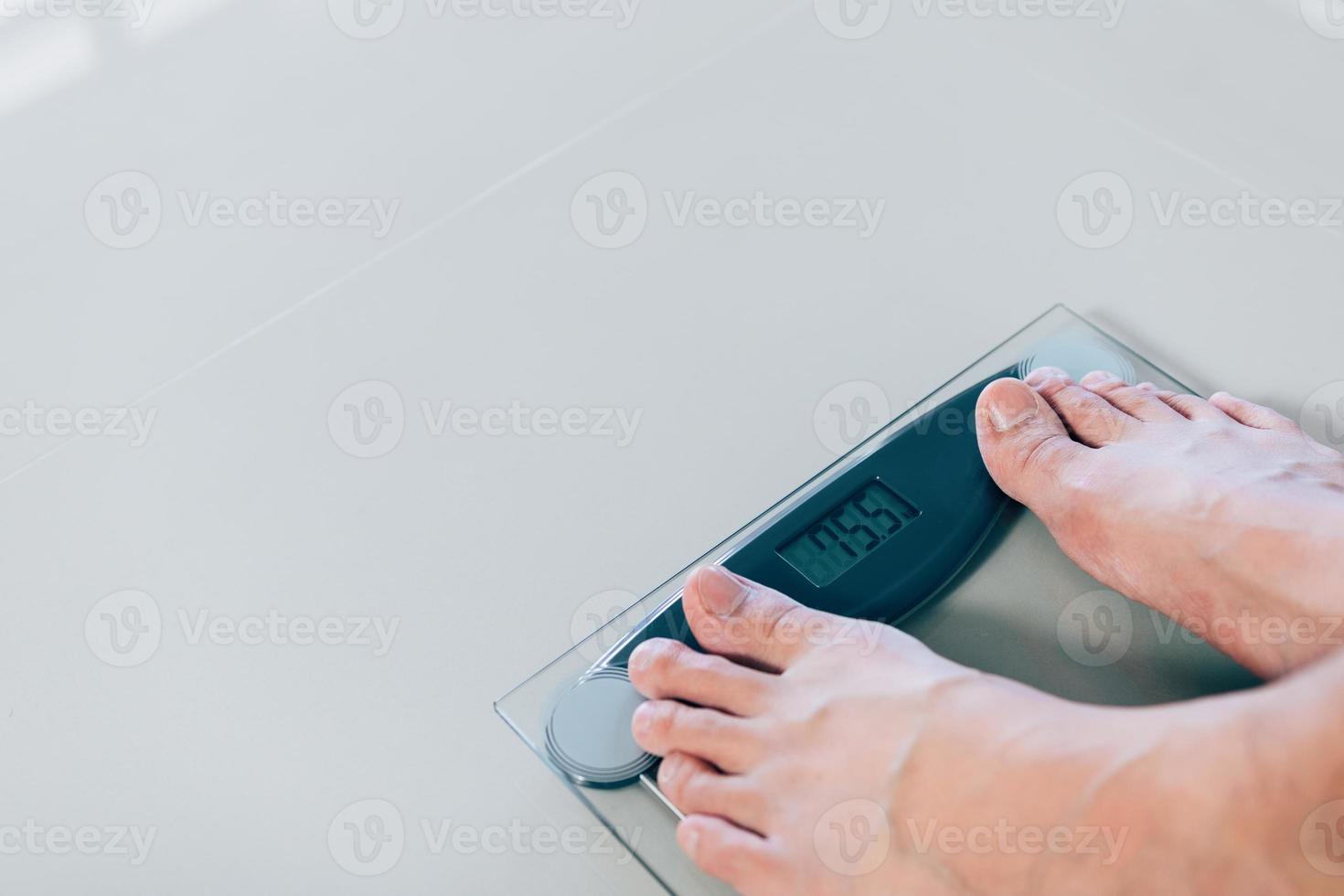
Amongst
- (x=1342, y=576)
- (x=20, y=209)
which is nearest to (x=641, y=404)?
(x=1342, y=576)

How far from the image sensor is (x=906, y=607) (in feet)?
2.71

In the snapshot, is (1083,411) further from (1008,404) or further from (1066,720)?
(1066,720)

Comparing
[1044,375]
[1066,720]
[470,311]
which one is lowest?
[1066,720]

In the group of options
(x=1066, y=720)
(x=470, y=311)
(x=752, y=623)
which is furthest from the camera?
(x=470, y=311)

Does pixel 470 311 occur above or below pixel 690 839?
above

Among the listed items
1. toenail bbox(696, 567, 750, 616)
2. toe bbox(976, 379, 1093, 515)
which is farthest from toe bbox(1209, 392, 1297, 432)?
toenail bbox(696, 567, 750, 616)

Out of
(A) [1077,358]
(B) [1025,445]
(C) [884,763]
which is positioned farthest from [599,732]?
(A) [1077,358]

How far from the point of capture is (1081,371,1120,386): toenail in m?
0.93

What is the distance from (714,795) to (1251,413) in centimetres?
45

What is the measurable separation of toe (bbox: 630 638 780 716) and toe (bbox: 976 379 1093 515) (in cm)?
21

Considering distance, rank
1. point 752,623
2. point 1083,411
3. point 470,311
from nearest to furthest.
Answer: point 752,623
point 1083,411
point 470,311

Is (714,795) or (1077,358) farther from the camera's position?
(1077,358)

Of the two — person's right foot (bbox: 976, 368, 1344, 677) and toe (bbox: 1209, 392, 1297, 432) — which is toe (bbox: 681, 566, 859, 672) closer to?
person's right foot (bbox: 976, 368, 1344, 677)

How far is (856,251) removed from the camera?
1.06m
